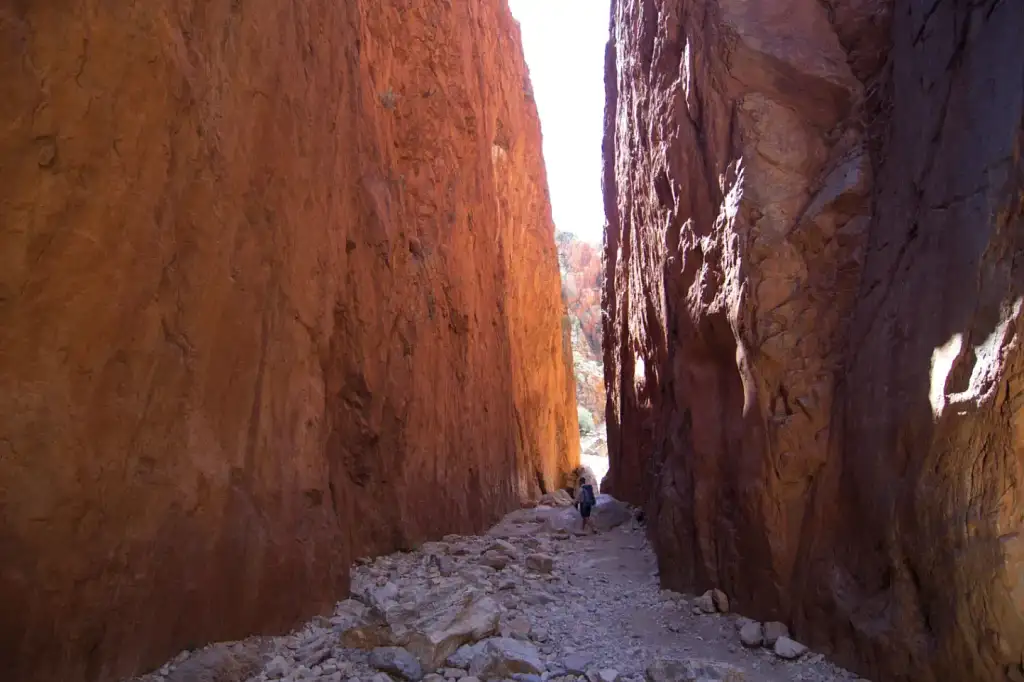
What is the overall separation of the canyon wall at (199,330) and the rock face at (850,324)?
354 cm

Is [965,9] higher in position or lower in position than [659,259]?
higher

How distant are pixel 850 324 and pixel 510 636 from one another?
374 centimetres

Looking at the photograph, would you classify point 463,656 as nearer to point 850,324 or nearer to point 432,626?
point 432,626

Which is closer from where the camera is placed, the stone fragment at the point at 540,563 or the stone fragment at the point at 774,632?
the stone fragment at the point at 774,632

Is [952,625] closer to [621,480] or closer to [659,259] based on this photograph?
[659,259]

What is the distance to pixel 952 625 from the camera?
4266 mm

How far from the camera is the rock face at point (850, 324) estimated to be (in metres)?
4.32

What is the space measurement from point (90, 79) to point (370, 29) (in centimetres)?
678

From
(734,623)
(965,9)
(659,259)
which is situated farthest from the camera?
(659,259)

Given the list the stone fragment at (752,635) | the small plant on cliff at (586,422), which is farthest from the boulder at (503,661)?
the small plant on cliff at (586,422)

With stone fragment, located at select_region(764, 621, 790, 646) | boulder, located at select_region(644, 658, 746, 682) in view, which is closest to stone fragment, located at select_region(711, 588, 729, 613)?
stone fragment, located at select_region(764, 621, 790, 646)

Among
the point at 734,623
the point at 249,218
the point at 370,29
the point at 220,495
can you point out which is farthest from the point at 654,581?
the point at 370,29

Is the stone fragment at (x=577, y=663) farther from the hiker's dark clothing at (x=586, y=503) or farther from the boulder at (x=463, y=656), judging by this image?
the hiker's dark clothing at (x=586, y=503)

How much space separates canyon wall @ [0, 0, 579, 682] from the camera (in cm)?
389
